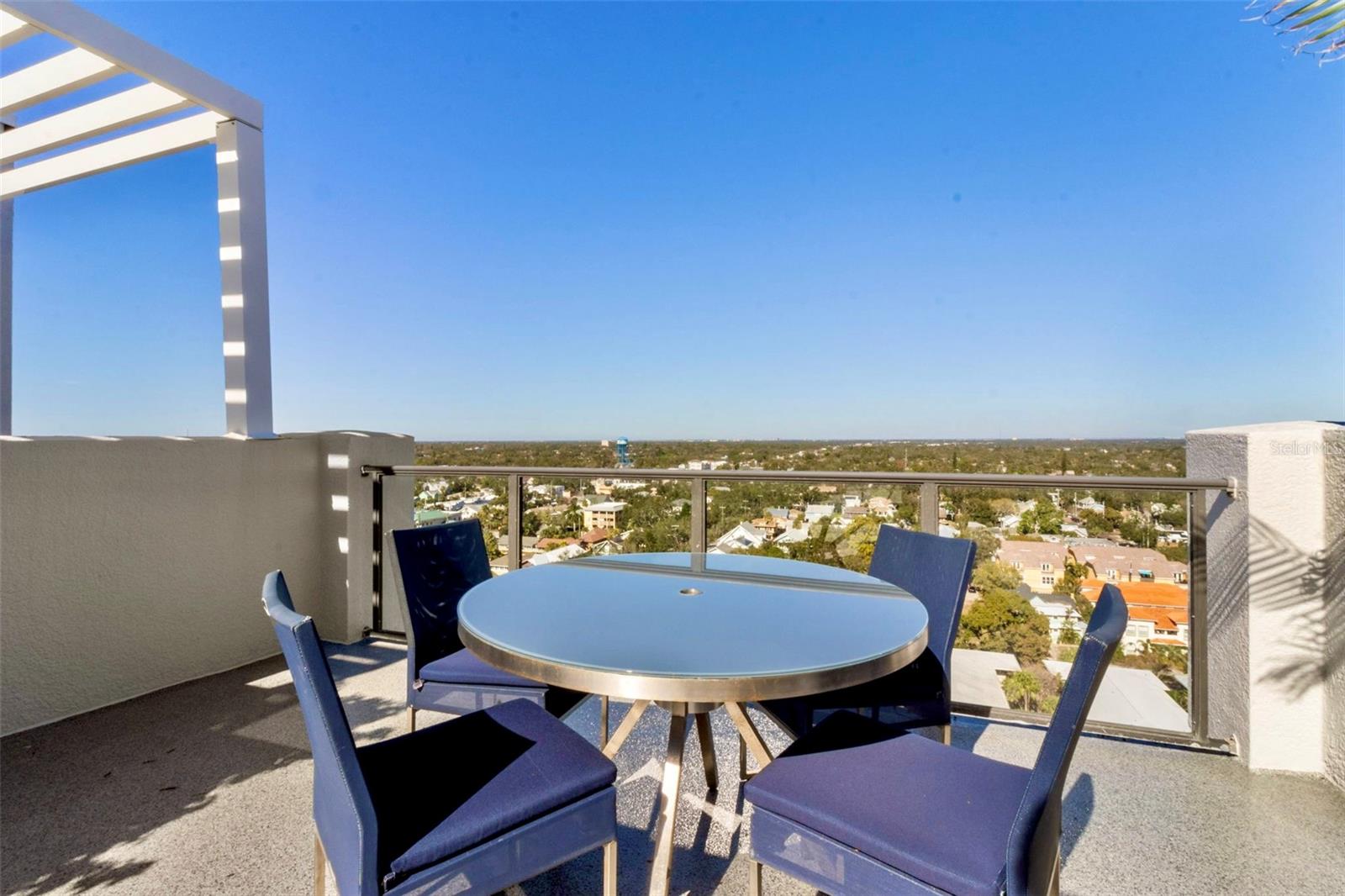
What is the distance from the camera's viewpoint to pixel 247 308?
4.12 meters

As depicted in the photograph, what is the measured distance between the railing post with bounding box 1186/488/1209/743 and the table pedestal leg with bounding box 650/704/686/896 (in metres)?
2.52

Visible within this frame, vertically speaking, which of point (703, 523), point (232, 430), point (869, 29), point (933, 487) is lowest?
point (703, 523)

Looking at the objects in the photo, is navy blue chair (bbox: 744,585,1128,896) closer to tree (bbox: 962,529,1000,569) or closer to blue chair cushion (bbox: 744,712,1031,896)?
blue chair cushion (bbox: 744,712,1031,896)

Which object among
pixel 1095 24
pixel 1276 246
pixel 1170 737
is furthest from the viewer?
pixel 1276 246

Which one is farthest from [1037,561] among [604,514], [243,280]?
A: [243,280]

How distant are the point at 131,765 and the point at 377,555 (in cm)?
186

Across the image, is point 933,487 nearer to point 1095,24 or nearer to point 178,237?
point 178,237

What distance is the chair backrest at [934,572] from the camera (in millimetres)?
2082

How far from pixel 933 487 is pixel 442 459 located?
121 inches

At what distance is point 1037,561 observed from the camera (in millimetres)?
2807

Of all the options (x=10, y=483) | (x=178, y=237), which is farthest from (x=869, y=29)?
(x=10, y=483)

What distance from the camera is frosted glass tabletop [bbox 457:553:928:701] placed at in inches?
49.9

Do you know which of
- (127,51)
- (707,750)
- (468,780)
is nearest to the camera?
(468,780)

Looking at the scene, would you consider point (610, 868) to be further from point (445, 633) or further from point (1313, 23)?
point (1313, 23)
